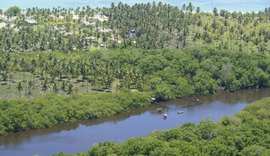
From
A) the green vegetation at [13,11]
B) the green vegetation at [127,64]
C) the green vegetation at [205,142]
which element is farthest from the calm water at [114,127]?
the green vegetation at [13,11]

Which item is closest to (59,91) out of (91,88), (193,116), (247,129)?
(91,88)

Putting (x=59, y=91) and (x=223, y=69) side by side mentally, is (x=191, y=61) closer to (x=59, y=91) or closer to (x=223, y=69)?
(x=223, y=69)

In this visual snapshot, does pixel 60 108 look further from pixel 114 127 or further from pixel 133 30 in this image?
pixel 133 30

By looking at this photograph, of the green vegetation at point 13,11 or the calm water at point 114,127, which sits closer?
the calm water at point 114,127

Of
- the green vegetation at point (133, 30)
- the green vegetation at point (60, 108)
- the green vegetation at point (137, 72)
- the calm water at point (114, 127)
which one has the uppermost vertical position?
the green vegetation at point (133, 30)

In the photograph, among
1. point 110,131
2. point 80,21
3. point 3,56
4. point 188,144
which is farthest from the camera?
point 80,21

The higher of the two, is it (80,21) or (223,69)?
(80,21)

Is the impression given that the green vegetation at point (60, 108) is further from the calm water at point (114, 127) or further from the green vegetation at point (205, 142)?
the green vegetation at point (205, 142)
